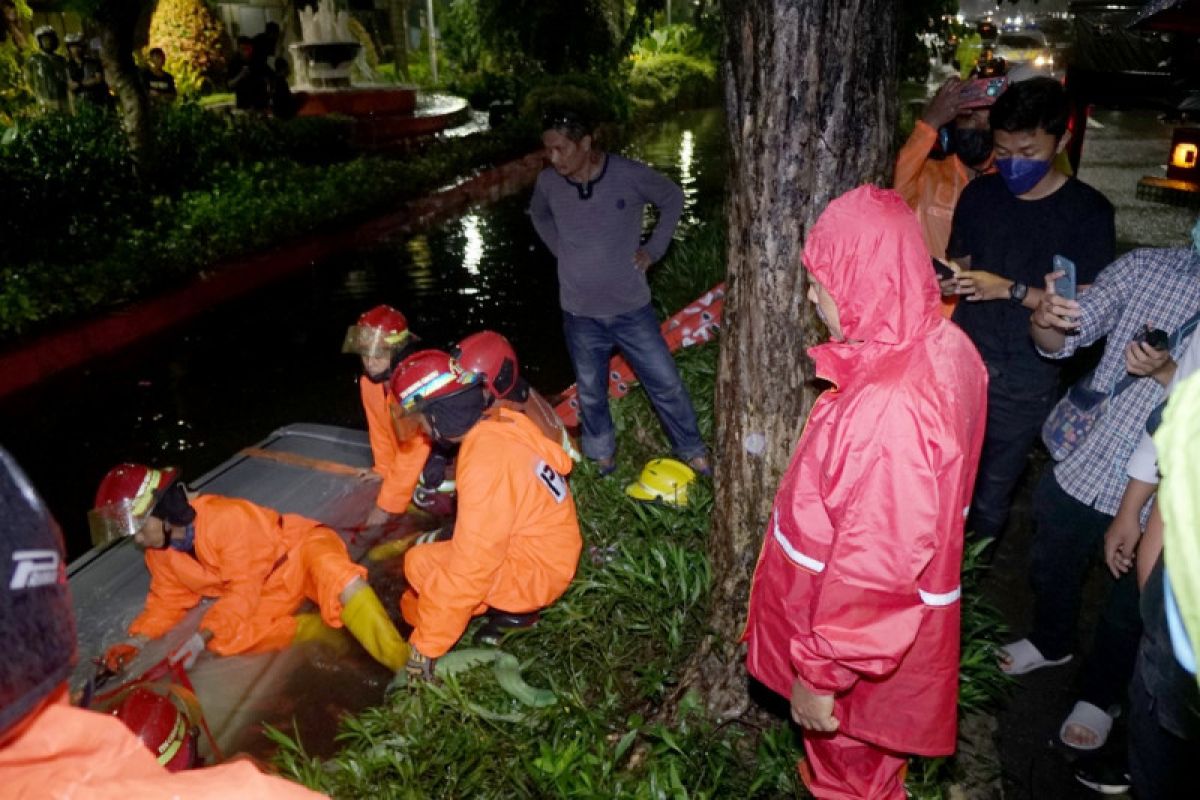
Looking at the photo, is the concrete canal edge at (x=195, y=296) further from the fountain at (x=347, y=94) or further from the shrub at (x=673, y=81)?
the shrub at (x=673, y=81)

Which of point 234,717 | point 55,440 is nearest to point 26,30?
point 55,440

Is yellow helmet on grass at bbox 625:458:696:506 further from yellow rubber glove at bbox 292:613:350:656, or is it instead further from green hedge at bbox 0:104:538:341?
green hedge at bbox 0:104:538:341

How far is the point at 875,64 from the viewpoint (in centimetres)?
256

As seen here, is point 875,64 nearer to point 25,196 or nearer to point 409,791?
point 409,791

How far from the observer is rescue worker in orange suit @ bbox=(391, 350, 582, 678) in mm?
3035

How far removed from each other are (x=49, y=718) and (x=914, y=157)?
13.5 ft

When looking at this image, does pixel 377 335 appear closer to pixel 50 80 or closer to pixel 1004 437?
pixel 1004 437

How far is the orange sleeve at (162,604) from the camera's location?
12.2ft

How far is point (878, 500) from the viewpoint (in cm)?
193

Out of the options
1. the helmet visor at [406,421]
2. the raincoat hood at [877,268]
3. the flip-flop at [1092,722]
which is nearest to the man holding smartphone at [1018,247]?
the flip-flop at [1092,722]

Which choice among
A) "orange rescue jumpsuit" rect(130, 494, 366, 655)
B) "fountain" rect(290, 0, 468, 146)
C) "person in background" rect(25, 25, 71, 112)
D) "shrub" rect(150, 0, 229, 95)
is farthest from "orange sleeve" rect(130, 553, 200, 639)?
"shrub" rect(150, 0, 229, 95)

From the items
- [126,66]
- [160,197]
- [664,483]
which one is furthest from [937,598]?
[160,197]

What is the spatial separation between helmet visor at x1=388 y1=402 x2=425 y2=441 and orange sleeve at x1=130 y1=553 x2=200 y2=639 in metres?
1.26

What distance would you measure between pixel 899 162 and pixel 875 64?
1.74 m
